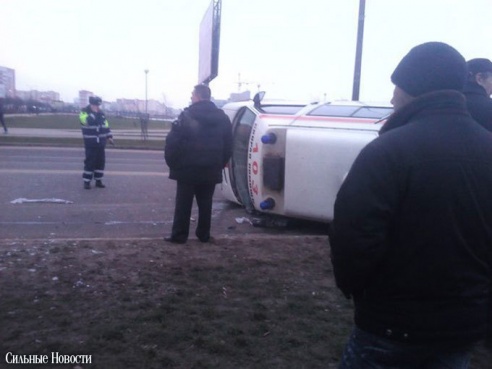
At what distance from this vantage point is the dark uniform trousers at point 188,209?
264 inches

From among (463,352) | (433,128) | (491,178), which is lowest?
(463,352)

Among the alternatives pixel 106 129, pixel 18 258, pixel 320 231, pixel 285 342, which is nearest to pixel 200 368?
pixel 285 342

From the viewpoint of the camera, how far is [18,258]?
19.2ft

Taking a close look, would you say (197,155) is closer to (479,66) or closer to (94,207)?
(479,66)

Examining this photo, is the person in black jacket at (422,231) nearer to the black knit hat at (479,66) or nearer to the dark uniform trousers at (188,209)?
the black knit hat at (479,66)

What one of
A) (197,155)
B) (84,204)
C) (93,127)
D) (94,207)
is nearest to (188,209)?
(197,155)

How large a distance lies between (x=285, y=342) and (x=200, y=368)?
70 centimetres

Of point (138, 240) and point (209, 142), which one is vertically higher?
point (209, 142)

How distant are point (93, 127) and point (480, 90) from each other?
29.4 ft

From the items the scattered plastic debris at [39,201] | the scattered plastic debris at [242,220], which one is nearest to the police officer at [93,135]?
the scattered plastic debris at [39,201]

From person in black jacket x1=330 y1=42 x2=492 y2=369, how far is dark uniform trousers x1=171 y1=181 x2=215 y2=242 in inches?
181

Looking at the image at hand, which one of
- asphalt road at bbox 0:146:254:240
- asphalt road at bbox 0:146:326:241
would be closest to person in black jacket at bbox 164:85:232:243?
asphalt road at bbox 0:146:326:241

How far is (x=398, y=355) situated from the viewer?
219 cm

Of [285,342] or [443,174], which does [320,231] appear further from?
[443,174]
